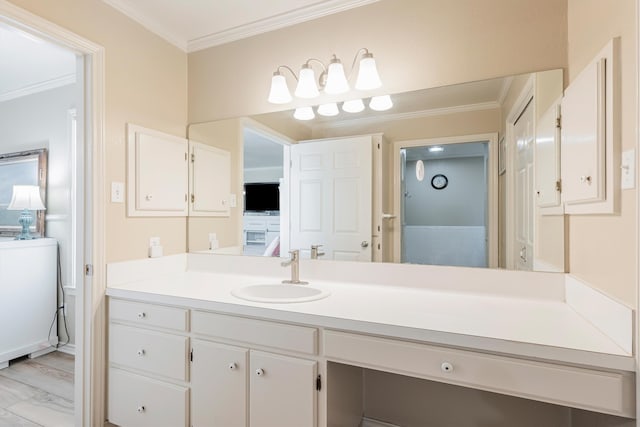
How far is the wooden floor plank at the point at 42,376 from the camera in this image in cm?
219

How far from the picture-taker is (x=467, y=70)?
5.15ft

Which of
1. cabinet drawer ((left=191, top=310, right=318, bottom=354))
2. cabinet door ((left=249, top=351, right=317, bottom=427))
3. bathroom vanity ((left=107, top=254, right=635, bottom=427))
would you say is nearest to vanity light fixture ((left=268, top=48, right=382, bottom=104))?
bathroom vanity ((left=107, top=254, right=635, bottom=427))

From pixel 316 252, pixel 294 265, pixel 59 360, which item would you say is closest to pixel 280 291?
pixel 294 265

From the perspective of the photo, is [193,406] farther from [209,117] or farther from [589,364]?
[209,117]

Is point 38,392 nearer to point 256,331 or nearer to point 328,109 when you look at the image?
point 256,331

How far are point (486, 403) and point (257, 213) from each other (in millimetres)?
1570

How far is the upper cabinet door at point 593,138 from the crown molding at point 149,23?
7.15 ft

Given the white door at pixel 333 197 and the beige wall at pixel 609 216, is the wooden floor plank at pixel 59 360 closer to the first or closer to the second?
the white door at pixel 333 197

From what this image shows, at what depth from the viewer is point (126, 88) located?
182 cm

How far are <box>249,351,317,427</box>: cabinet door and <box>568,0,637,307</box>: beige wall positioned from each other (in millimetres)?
1023

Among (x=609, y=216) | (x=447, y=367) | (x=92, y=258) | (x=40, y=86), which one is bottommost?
(x=447, y=367)

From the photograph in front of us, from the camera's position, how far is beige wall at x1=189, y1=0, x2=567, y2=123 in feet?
4.77

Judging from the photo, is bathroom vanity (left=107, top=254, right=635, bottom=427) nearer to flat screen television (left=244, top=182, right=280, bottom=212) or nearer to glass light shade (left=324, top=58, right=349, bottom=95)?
flat screen television (left=244, top=182, right=280, bottom=212)

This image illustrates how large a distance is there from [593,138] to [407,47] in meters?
0.97
